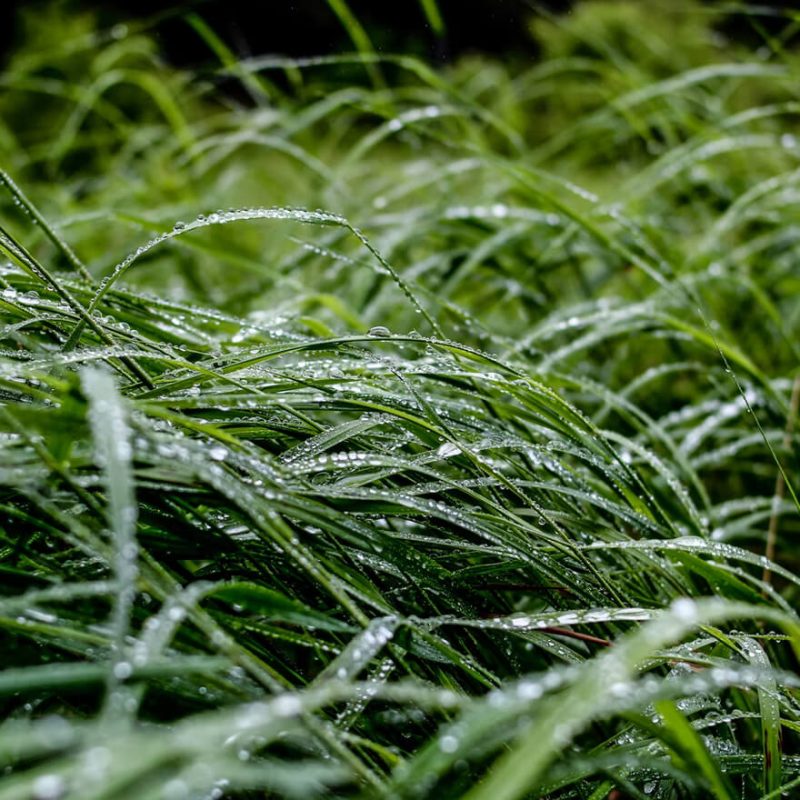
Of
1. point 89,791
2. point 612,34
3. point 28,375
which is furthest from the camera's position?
point 612,34

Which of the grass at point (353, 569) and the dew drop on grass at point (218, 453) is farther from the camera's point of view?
the dew drop on grass at point (218, 453)

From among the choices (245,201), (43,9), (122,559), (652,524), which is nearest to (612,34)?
(245,201)

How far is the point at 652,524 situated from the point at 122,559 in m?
0.43

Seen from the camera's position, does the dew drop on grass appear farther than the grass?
Yes

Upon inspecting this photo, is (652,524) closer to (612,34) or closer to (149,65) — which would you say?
(612,34)

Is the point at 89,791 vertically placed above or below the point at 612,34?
below

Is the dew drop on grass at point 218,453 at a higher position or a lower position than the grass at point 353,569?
higher

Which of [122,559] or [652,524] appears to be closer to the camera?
[122,559]

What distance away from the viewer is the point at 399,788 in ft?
1.17

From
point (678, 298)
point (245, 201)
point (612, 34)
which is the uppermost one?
point (612, 34)

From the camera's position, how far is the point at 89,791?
278mm

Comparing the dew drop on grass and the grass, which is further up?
the dew drop on grass

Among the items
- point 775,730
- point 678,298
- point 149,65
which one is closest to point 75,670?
point 775,730

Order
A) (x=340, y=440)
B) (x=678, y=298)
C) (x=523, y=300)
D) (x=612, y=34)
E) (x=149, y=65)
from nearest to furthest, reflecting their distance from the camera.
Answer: (x=340, y=440) < (x=678, y=298) < (x=523, y=300) < (x=612, y=34) < (x=149, y=65)
